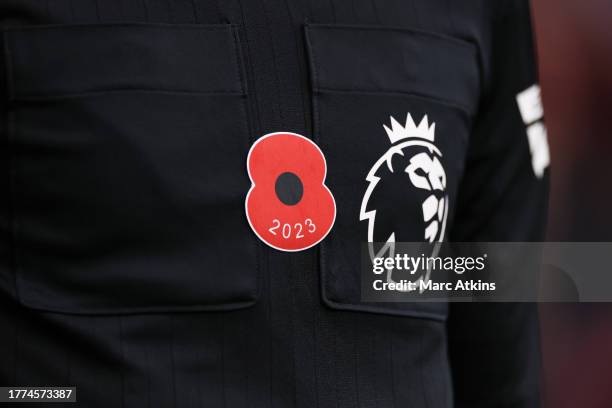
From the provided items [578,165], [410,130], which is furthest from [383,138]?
[578,165]

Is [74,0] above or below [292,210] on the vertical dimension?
above

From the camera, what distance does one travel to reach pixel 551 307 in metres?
2.86

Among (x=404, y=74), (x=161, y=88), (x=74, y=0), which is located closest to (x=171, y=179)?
(x=161, y=88)

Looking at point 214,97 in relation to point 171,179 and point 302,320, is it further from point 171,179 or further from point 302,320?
point 302,320

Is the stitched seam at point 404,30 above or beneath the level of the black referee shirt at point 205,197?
above

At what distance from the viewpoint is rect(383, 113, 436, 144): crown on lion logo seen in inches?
46.6

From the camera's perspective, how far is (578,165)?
2.87 m

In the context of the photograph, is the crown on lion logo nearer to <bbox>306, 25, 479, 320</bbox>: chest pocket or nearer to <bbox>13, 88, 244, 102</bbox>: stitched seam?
<bbox>306, 25, 479, 320</bbox>: chest pocket

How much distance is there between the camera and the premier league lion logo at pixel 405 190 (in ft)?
3.84

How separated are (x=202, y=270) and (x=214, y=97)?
0.17m

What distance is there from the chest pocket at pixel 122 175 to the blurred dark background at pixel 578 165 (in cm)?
185

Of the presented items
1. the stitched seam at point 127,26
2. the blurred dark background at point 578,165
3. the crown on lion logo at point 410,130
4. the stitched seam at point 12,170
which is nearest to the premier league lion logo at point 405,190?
the crown on lion logo at point 410,130

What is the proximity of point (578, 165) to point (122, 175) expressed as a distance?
2042 mm

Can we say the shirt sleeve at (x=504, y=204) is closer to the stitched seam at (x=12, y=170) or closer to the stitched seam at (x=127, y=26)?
the stitched seam at (x=127, y=26)
